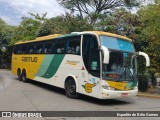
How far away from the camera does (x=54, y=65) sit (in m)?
16.3

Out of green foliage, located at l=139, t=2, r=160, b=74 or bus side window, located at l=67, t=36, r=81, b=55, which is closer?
bus side window, located at l=67, t=36, r=81, b=55

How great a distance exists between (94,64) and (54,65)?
4261 mm

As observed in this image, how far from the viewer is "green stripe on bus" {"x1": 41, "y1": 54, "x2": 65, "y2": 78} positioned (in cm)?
1574

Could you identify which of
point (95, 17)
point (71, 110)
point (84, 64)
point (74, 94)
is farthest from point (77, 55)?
point (95, 17)

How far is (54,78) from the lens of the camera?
53.2ft

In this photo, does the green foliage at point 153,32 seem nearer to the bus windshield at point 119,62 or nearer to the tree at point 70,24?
the bus windshield at point 119,62

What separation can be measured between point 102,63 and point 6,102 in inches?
175

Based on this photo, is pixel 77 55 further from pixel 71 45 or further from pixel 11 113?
pixel 11 113

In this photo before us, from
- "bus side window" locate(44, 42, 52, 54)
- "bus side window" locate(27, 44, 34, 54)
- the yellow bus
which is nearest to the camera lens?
the yellow bus

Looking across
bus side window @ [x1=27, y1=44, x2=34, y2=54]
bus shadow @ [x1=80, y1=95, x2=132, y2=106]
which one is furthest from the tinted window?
bus shadow @ [x1=80, y1=95, x2=132, y2=106]

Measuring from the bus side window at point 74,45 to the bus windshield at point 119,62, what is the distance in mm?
1703

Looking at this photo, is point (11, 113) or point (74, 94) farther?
point (74, 94)

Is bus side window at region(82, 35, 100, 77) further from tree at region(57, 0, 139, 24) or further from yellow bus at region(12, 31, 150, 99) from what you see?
tree at region(57, 0, 139, 24)

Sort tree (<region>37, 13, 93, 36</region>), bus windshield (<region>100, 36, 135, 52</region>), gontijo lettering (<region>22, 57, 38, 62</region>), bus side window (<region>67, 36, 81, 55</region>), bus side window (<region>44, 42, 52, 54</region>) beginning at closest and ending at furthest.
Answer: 1. bus windshield (<region>100, 36, 135, 52</region>)
2. bus side window (<region>67, 36, 81, 55</region>)
3. bus side window (<region>44, 42, 52, 54</region>)
4. gontijo lettering (<region>22, 57, 38, 62</region>)
5. tree (<region>37, 13, 93, 36</region>)
